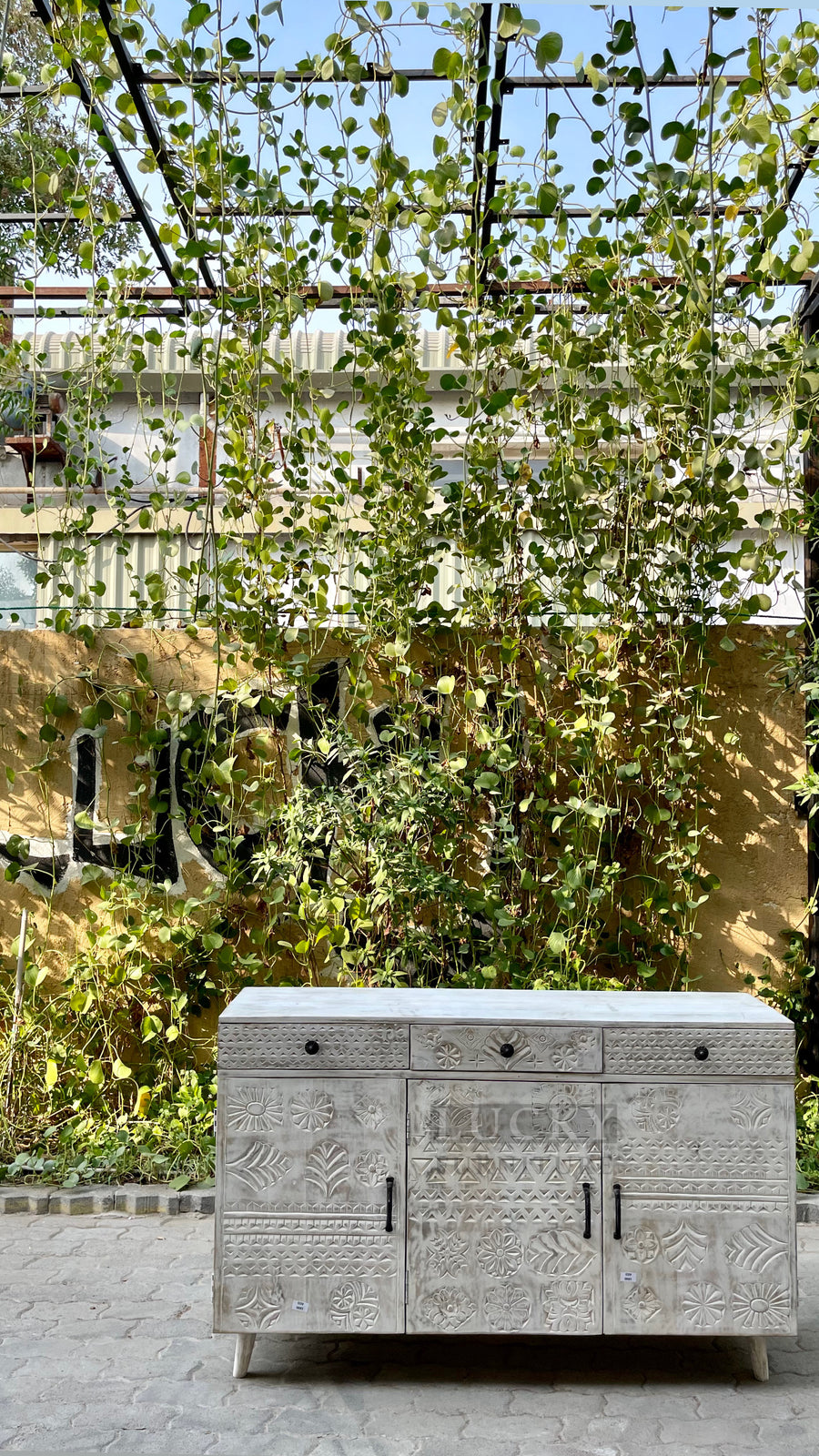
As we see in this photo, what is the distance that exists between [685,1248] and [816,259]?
114 inches

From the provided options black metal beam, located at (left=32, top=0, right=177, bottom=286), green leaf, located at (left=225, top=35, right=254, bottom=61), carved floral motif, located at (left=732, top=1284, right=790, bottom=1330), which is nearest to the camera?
carved floral motif, located at (left=732, top=1284, right=790, bottom=1330)

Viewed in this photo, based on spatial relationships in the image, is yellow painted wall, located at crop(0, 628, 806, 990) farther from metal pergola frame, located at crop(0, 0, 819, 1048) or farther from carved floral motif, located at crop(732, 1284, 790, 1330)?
carved floral motif, located at crop(732, 1284, 790, 1330)

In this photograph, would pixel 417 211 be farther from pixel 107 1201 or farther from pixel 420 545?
pixel 107 1201

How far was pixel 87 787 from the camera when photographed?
14.4 ft

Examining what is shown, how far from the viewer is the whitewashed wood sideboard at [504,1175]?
8.61ft

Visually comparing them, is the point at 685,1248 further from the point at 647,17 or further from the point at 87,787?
the point at 647,17

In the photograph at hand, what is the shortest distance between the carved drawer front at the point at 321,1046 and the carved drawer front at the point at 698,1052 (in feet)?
1.62

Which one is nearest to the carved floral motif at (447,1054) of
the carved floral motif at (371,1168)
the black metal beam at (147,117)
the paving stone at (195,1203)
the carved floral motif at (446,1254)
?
the carved floral motif at (371,1168)

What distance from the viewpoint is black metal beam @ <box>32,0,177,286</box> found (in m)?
3.83

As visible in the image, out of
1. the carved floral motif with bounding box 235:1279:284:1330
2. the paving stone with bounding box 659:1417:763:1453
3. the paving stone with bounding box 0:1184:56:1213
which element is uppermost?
the carved floral motif with bounding box 235:1279:284:1330

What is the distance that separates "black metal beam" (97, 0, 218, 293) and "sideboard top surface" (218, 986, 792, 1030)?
2508 millimetres

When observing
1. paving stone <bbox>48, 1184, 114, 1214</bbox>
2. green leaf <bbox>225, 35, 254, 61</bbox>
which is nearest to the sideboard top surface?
paving stone <bbox>48, 1184, 114, 1214</bbox>

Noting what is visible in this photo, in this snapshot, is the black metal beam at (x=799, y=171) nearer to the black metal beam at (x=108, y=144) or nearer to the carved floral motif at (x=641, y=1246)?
the black metal beam at (x=108, y=144)

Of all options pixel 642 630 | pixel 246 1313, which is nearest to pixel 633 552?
pixel 642 630
